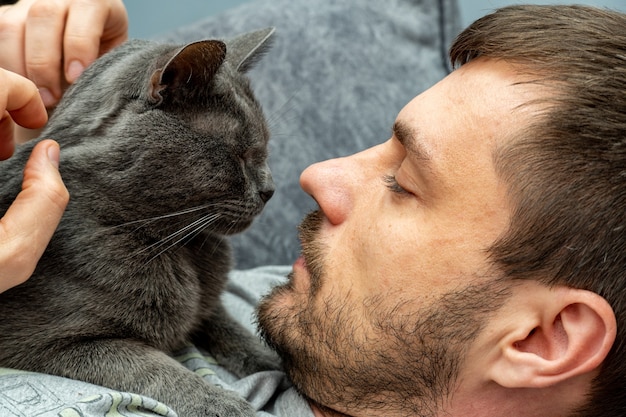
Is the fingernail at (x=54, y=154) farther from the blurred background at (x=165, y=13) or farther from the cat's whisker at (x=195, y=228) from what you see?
the blurred background at (x=165, y=13)

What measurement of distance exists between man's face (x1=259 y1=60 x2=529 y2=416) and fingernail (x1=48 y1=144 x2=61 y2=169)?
0.38 metres

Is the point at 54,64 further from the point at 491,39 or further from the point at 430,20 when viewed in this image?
the point at 430,20

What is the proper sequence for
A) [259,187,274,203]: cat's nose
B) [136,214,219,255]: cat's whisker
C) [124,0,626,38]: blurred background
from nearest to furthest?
[136,214,219,255]: cat's whisker < [259,187,274,203]: cat's nose < [124,0,626,38]: blurred background

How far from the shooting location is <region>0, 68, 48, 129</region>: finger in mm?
957

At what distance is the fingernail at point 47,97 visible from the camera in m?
1.28

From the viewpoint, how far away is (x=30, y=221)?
92 cm

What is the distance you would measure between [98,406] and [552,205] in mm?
633

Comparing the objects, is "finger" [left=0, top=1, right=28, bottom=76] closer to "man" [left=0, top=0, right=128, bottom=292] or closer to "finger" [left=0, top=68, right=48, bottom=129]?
"man" [left=0, top=0, right=128, bottom=292]

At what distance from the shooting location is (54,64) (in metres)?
1.26

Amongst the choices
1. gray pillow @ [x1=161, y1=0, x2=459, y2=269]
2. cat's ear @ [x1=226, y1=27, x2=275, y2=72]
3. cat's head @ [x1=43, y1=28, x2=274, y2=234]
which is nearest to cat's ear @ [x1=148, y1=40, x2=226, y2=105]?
cat's head @ [x1=43, y1=28, x2=274, y2=234]

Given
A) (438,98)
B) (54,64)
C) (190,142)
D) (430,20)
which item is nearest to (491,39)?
(438,98)

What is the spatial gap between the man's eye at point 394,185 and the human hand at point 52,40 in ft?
1.84

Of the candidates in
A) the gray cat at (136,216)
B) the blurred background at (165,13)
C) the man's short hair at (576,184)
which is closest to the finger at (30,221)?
the gray cat at (136,216)

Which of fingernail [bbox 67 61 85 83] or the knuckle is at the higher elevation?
the knuckle
